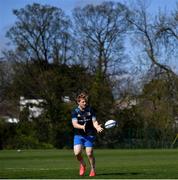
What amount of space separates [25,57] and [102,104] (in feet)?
35.6

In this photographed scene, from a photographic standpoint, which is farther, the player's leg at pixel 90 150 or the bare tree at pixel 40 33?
the bare tree at pixel 40 33

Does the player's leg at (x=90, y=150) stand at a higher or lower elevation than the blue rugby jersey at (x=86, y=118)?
lower

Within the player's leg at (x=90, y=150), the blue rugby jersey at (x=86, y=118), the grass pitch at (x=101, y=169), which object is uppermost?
the blue rugby jersey at (x=86, y=118)

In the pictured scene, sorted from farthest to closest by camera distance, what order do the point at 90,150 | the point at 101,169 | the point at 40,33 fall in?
1. the point at 40,33
2. the point at 101,169
3. the point at 90,150

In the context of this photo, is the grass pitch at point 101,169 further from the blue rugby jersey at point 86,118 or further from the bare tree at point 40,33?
the bare tree at point 40,33

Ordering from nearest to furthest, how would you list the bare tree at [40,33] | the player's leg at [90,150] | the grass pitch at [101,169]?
the grass pitch at [101,169] < the player's leg at [90,150] < the bare tree at [40,33]

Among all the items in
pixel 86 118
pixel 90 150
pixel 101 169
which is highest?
pixel 86 118

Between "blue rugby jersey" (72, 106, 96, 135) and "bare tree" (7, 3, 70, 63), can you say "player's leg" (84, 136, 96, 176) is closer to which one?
"blue rugby jersey" (72, 106, 96, 135)

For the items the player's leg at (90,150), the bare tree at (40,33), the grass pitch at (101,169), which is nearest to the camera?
the grass pitch at (101,169)

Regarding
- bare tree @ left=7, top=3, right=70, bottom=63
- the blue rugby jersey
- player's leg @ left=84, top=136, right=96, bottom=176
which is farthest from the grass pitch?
bare tree @ left=7, top=3, right=70, bottom=63

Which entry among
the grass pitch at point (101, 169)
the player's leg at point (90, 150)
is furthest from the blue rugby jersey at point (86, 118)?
the grass pitch at point (101, 169)

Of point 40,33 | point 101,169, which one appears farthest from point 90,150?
point 40,33

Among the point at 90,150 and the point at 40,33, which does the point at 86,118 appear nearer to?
the point at 90,150

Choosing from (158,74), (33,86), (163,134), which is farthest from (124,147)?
(33,86)
